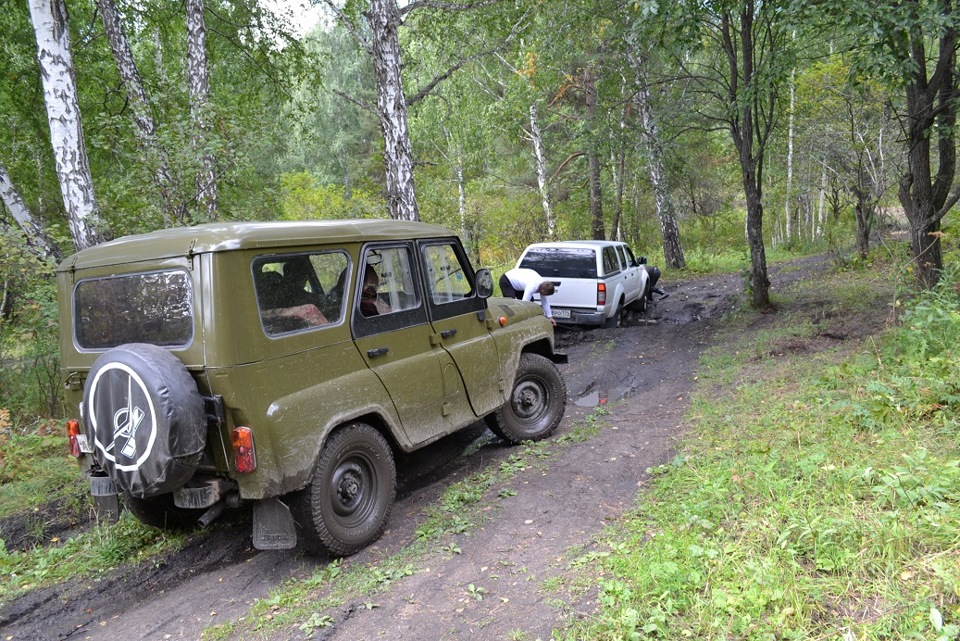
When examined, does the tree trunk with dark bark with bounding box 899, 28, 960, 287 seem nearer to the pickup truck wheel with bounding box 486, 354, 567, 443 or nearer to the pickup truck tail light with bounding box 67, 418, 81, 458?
the pickup truck wheel with bounding box 486, 354, 567, 443

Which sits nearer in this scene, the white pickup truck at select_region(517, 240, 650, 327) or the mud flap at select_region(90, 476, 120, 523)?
the mud flap at select_region(90, 476, 120, 523)

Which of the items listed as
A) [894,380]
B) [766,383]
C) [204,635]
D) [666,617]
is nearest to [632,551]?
[666,617]

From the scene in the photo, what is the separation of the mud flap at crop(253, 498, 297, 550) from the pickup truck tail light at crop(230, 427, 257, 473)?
11.9 inches

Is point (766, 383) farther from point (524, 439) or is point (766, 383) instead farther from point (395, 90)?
point (395, 90)

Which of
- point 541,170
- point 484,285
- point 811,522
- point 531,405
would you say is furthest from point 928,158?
point 541,170

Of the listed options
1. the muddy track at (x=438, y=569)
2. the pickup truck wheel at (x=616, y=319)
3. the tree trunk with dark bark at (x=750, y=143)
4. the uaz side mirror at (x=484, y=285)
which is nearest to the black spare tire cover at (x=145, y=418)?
the muddy track at (x=438, y=569)

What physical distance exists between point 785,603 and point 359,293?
9.96 feet

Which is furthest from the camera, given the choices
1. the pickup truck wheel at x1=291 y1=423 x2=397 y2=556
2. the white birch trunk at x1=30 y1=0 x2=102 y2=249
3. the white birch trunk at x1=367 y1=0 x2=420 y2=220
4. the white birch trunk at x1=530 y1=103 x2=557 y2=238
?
the white birch trunk at x1=530 y1=103 x2=557 y2=238

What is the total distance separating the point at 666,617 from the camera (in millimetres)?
2646

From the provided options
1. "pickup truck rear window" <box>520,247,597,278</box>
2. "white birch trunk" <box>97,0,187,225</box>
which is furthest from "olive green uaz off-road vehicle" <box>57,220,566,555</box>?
"pickup truck rear window" <box>520,247,597,278</box>

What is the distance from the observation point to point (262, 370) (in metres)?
3.47

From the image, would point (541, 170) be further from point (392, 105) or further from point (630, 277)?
point (392, 105)

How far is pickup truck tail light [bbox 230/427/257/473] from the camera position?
3.36 m

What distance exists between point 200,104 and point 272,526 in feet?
23.5
